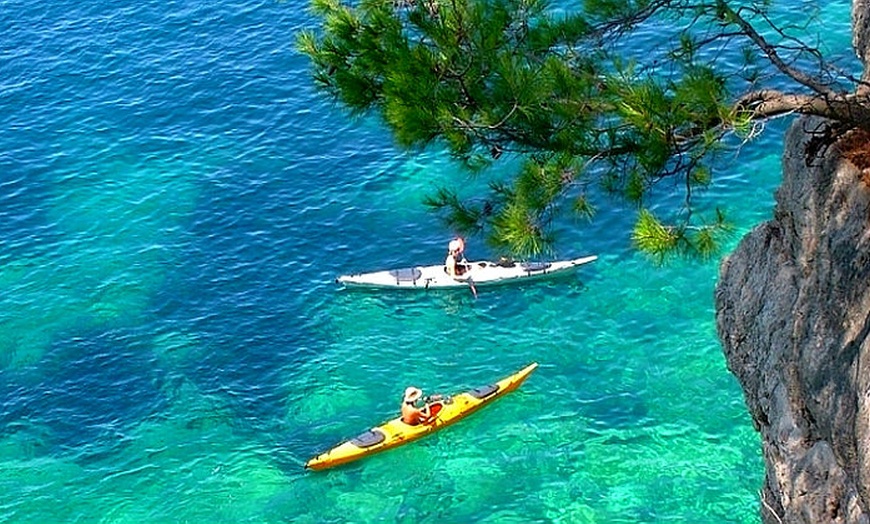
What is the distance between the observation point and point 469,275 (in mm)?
28266

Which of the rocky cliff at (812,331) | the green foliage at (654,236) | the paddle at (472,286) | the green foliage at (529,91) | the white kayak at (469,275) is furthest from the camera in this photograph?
the white kayak at (469,275)

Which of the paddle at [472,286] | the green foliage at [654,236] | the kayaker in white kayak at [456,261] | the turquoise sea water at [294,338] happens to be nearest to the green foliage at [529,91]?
the green foliage at [654,236]

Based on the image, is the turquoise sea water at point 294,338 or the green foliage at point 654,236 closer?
the green foliage at point 654,236

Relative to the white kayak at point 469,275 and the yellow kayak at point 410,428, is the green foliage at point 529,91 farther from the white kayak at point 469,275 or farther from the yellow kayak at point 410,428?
the white kayak at point 469,275

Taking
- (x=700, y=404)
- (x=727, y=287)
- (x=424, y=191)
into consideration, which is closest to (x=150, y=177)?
(x=424, y=191)

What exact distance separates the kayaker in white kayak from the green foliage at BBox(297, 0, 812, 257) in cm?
1631

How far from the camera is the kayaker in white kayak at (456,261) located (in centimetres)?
2802

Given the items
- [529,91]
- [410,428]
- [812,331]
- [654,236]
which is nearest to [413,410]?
[410,428]

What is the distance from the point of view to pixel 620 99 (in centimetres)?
1034

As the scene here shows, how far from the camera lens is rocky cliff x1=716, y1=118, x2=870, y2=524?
11.6 meters

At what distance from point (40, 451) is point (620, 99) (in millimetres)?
18943

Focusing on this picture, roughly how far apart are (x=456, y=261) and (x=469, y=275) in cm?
48

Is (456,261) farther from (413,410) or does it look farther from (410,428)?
(410,428)

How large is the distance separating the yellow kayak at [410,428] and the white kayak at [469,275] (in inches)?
147
